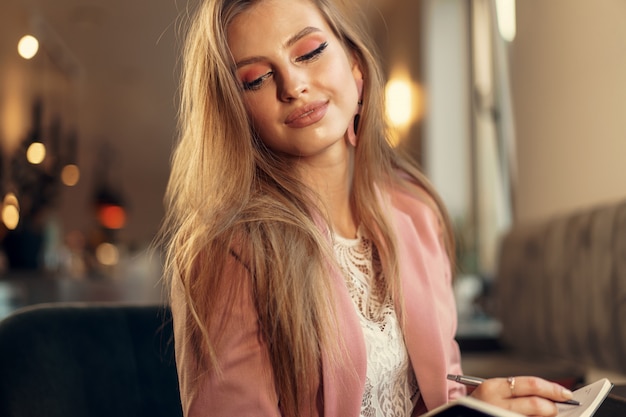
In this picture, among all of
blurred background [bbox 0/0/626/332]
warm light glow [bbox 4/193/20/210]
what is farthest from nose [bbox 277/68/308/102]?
warm light glow [bbox 4/193/20/210]

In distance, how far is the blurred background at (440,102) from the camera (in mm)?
3068

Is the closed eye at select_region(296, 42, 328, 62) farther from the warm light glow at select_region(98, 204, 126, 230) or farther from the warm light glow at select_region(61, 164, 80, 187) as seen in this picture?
the warm light glow at select_region(98, 204, 126, 230)

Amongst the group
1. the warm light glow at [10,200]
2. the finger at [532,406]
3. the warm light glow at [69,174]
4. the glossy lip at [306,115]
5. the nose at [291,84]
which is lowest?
the finger at [532,406]

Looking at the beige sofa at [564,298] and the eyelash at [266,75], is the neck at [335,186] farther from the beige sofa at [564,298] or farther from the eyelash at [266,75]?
the beige sofa at [564,298]

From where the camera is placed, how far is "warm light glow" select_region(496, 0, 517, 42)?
4168 mm

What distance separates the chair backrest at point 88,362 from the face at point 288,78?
0.44 metres

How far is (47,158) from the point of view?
18.0 feet

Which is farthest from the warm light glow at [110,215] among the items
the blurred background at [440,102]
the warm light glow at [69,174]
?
the warm light glow at [69,174]

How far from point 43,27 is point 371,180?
6.77 metres

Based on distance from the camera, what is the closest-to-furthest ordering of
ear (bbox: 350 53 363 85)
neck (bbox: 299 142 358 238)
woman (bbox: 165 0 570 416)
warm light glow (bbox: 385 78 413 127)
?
woman (bbox: 165 0 570 416), neck (bbox: 299 142 358 238), ear (bbox: 350 53 363 85), warm light glow (bbox: 385 78 413 127)

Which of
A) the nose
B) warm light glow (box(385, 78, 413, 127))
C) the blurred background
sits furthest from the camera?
warm light glow (box(385, 78, 413, 127))

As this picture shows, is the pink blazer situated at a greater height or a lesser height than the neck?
lesser

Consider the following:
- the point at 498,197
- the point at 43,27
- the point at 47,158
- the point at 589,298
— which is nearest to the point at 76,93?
the point at 43,27

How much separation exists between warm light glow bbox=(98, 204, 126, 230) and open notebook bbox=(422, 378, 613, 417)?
10813mm
